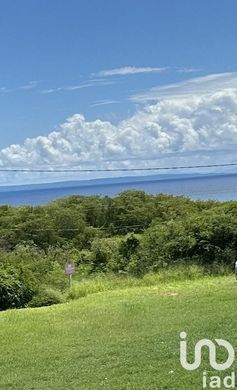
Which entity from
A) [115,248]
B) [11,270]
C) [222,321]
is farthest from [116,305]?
[115,248]

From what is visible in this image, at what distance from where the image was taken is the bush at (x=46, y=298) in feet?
70.3

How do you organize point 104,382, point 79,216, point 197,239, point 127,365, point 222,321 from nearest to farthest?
1. point 104,382
2. point 127,365
3. point 222,321
4. point 197,239
5. point 79,216

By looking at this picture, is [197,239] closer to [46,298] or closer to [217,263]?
[217,263]

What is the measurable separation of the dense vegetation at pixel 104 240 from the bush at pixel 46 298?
0.04 metres

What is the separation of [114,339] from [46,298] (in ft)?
35.9

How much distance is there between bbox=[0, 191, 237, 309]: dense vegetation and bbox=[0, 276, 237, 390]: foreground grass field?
6.51m

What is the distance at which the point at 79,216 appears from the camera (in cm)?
5297

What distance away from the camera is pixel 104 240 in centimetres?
4406

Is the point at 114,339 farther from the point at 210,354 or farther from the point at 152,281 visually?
the point at 152,281

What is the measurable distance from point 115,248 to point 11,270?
18426 mm

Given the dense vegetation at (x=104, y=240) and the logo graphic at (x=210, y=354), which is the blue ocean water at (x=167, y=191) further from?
the logo graphic at (x=210, y=354)

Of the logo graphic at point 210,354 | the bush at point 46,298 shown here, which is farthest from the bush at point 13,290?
the logo graphic at point 210,354

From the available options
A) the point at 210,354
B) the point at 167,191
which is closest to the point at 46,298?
the point at 210,354

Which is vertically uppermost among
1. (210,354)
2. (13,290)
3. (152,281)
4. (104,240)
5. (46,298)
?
(210,354)
